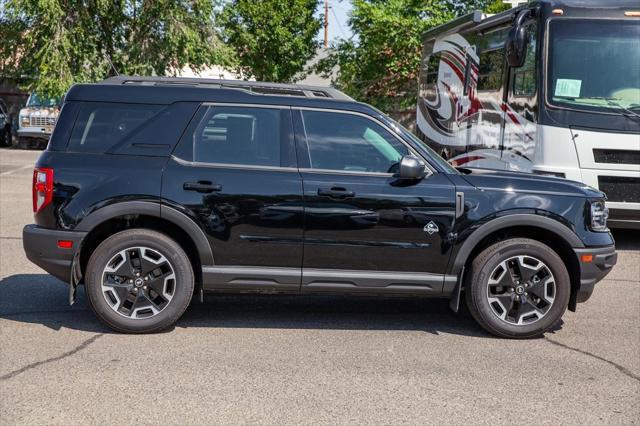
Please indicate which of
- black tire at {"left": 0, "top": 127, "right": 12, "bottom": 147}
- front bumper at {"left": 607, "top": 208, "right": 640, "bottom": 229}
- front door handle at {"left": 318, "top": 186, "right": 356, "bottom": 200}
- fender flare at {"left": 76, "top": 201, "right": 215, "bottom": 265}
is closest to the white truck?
black tire at {"left": 0, "top": 127, "right": 12, "bottom": 147}

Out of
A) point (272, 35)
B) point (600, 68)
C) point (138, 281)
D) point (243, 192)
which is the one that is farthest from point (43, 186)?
point (272, 35)

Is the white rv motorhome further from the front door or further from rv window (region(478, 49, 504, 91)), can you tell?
the front door

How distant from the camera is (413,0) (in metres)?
27.4

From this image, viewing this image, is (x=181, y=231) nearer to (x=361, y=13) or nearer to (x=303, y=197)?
(x=303, y=197)

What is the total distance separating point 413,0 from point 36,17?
12.3 meters

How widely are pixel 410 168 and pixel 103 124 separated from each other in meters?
2.33

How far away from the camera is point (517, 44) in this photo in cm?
996

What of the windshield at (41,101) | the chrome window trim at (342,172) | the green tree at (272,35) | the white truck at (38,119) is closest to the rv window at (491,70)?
the chrome window trim at (342,172)

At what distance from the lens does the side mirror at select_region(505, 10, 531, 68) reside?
32.6 feet

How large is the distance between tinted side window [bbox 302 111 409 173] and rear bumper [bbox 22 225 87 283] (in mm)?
1876

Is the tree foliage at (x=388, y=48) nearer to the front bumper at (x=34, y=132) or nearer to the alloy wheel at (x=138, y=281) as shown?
the front bumper at (x=34, y=132)

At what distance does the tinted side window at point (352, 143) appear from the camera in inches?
246

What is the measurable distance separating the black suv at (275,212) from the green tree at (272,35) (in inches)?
1012

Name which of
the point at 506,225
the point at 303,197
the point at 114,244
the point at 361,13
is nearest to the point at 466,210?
the point at 506,225
